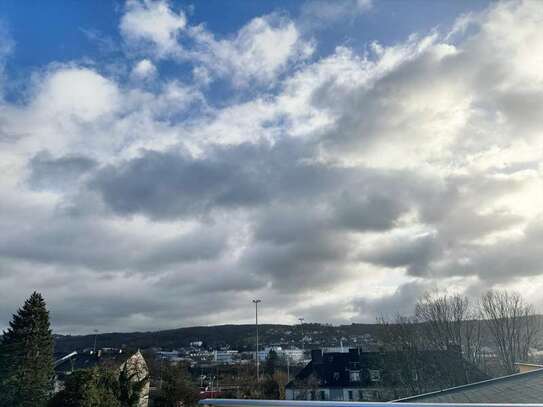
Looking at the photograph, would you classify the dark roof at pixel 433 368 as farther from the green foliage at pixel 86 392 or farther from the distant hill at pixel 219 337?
the distant hill at pixel 219 337

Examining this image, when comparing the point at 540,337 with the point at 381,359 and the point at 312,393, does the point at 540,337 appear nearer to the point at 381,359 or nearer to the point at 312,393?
the point at 381,359

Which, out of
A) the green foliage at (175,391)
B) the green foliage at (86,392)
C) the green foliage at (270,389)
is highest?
the green foliage at (86,392)

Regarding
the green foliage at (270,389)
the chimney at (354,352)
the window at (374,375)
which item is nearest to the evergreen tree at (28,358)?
the green foliage at (270,389)

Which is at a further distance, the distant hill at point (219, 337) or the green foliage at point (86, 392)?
the distant hill at point (219, 337)

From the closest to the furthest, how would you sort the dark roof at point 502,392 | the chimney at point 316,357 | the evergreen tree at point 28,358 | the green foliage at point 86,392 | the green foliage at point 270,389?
the dark roof at point 502,392 < the green foliage at point 86,392 < the evergreen tree at point 28,358 < the green foliage at point 270,389 < the chimney at point 316,357

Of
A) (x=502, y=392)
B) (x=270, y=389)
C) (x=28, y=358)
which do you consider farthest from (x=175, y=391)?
(x=502, y=392)

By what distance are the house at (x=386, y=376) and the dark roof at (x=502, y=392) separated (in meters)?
20.0

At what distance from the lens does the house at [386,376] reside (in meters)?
32.8

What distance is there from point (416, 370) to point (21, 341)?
26269mm

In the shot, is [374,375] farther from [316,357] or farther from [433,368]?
[316,357]

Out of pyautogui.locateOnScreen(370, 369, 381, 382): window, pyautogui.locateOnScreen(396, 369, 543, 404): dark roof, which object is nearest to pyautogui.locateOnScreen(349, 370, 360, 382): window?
pyautogui.locateOnScreen(370, 369, 381, 382): window

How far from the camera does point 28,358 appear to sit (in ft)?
84.9

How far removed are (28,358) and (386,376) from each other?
24438mm

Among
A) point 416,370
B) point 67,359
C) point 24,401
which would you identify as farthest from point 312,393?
point 67,359
